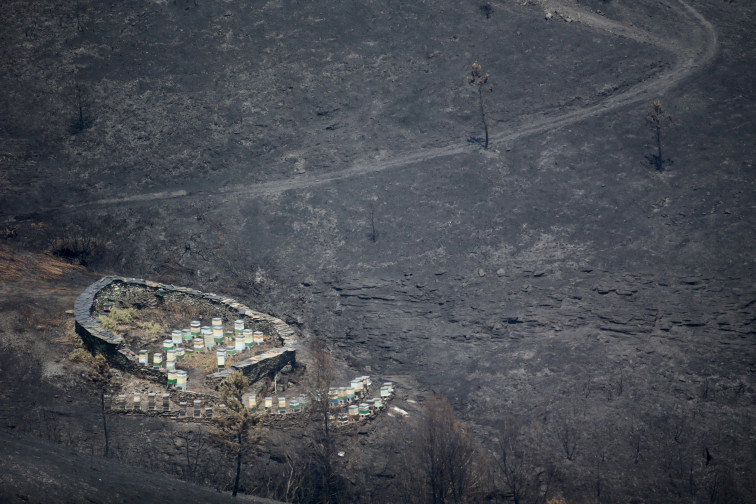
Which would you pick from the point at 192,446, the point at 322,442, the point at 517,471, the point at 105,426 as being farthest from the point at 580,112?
the point at 105,426

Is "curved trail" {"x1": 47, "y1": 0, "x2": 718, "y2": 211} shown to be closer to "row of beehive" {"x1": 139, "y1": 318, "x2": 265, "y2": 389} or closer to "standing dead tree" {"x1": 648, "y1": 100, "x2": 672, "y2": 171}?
"standing dead tree" {"x1": 648, "y1": 100, "x2": 672, "y2": 171}

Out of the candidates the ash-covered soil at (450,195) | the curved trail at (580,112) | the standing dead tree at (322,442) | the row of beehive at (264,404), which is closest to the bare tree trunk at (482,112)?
the ash-covered soil at (450,195)

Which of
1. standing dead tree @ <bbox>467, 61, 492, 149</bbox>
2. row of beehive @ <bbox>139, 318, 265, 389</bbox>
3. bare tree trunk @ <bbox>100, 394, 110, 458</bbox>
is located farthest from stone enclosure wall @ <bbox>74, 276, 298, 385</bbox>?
standing dead tree @ <bbox>467, 61, 492, 149</bbox>

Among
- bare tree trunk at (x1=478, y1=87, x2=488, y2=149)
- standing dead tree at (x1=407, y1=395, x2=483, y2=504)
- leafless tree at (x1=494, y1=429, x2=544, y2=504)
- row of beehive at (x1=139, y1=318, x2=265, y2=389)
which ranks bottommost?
leafless tree at (x1=494, y1=429, x2=544, y2=504)

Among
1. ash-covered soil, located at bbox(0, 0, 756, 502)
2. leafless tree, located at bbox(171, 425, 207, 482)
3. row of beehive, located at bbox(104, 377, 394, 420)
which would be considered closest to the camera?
leafless tree, located at bbox(171, 425, 207, 482)

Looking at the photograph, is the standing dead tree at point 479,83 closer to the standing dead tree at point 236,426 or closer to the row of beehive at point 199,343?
the row of beehive at point 199,343

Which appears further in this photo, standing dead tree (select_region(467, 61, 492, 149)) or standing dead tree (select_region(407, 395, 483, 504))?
standing dead tree (select_region(467, 61, 492, 149))
